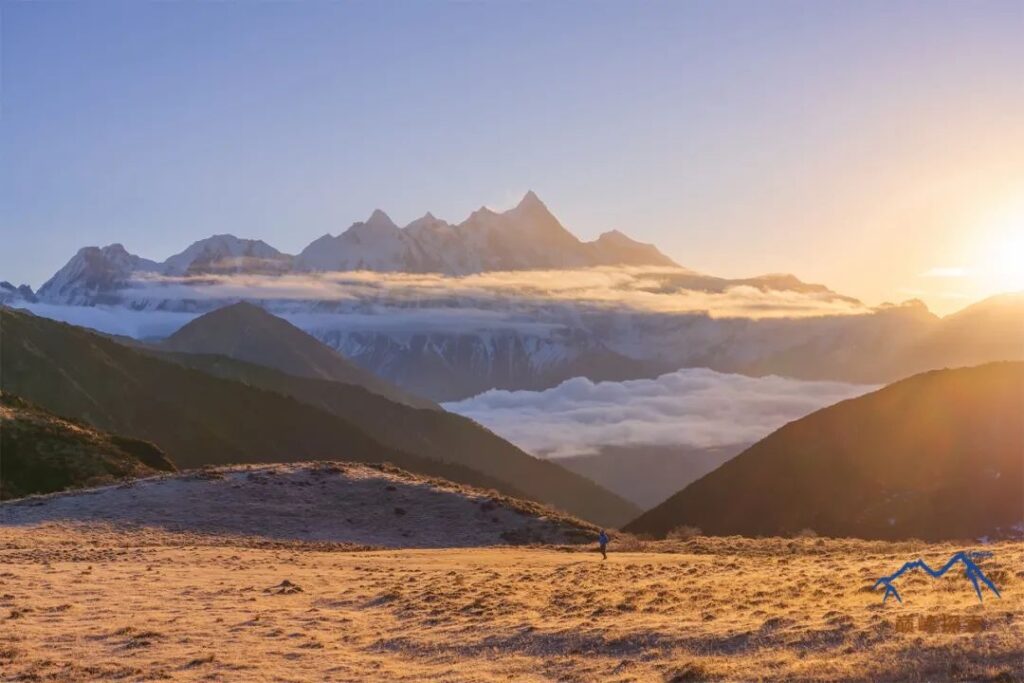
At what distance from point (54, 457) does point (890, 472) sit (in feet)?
301

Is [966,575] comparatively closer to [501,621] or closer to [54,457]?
[501,621]

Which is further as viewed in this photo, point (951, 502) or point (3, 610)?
point (951, 502)

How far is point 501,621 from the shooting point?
90.3ft

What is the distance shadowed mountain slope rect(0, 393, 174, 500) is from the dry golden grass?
140ft

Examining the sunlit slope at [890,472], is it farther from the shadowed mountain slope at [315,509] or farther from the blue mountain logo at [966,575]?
the blue mountain logo at [966,575]

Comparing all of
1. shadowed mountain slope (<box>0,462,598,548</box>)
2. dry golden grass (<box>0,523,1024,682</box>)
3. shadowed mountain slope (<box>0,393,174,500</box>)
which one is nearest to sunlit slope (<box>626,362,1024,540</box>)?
shadowed mountain slope (<box>0,462,598,548</box>)

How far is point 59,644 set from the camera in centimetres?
2623

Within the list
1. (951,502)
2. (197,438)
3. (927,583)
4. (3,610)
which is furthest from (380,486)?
(197,438)

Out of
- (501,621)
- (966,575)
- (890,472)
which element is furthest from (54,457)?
(890,472)

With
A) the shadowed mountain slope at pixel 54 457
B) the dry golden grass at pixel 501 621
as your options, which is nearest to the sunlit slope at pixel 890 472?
the shadowed mountain slope at pixel 54 457

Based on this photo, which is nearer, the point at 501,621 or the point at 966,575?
the point at 966,575

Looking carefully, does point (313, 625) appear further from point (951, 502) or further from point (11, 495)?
point (951, 502)

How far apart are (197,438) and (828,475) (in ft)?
396

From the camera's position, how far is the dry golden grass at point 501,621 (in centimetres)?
1983
